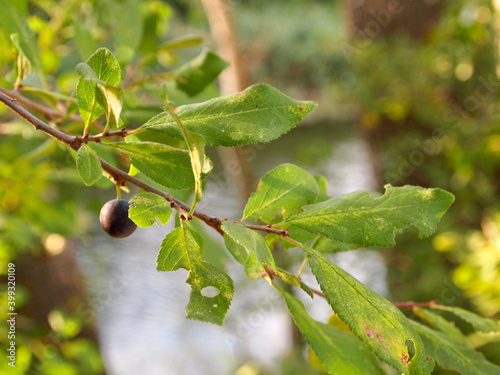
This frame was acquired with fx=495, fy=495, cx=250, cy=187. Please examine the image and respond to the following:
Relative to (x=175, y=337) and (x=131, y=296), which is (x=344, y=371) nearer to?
(x=175, y=337)

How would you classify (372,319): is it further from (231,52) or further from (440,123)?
(231,52)

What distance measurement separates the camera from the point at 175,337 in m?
3.86

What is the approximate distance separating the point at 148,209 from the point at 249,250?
0.10 m

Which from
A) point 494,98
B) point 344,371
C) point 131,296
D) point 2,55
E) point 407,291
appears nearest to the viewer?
point 344,371

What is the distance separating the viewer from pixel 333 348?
0.40 meters

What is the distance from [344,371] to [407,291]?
2098 mm

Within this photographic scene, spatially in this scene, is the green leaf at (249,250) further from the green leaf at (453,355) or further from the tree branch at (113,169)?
the green leaf at (453,355)

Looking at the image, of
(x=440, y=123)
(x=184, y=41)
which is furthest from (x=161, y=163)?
(x=440, y=123)

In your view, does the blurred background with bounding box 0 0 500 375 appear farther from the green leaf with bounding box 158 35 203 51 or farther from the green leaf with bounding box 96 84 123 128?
the green leaf with bounding box 96 84 123 128

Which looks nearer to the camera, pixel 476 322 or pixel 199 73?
pixel 476 322

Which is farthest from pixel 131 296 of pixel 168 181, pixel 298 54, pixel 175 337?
pixel 298 54

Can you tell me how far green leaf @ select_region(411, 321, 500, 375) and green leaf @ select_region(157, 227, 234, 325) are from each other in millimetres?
190

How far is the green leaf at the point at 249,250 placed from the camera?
0.32 m

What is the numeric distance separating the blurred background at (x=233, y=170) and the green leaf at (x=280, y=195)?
11 cm
